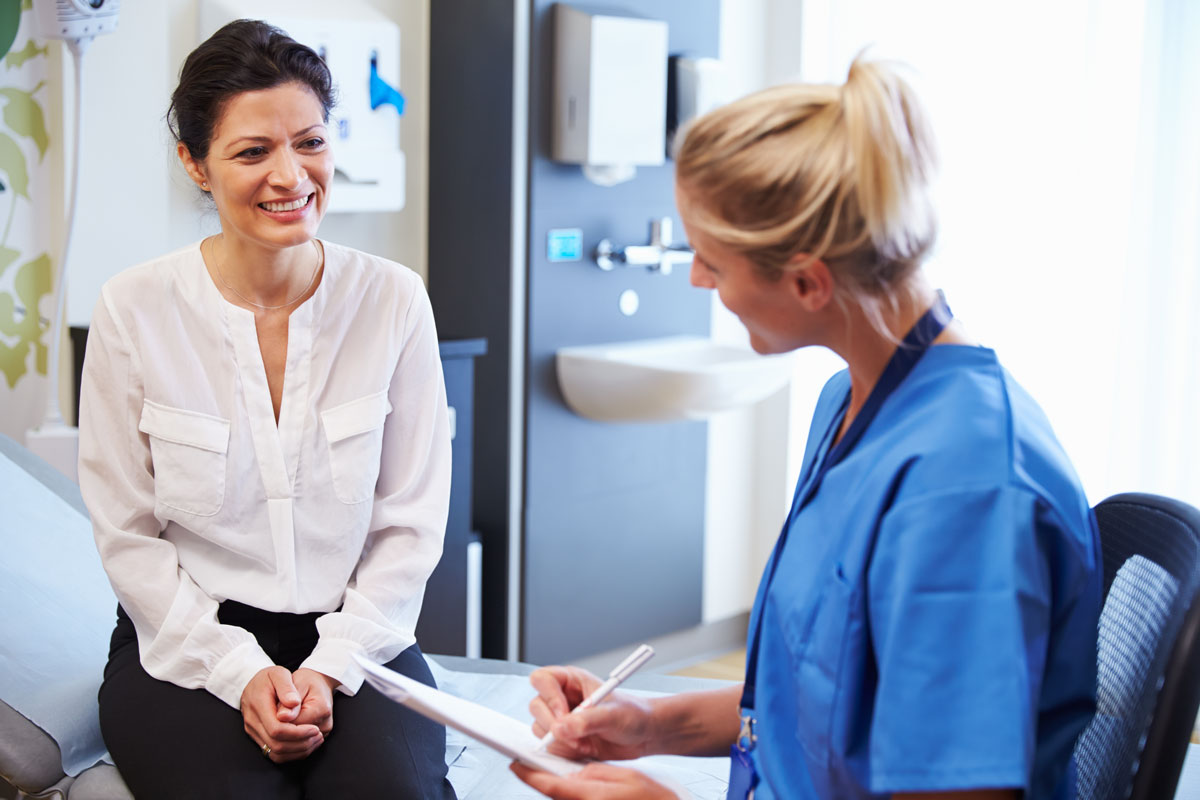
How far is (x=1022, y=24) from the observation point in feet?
8.98

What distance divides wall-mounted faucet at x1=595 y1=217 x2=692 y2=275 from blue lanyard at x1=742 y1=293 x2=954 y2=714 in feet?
5.79

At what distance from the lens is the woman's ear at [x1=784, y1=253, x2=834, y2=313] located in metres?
0.94

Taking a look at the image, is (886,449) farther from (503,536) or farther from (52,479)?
(503,536)

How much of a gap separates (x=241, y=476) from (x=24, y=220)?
111cm

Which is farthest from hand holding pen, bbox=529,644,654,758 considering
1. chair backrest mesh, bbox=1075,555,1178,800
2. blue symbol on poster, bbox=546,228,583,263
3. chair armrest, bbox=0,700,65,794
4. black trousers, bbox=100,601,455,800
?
blue symbol on poster, bbox=546,228,583,263

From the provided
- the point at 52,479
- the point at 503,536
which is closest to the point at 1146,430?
the point at 503,536

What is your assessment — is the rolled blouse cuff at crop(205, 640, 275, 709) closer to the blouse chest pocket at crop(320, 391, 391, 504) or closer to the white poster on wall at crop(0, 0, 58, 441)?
the blouse chest pocket at crop(320, 391, 391, 504)

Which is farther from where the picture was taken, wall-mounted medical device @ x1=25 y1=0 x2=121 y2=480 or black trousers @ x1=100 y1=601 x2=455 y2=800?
wall-mounted medical device @ x1=25 y1=0 x2=121 y2=480

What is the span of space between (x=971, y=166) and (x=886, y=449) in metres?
2.11

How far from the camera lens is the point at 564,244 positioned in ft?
9.18

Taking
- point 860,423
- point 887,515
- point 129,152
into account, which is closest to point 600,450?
point 129,152

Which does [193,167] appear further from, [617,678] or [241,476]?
[617,678]

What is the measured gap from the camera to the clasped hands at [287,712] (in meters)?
1.35

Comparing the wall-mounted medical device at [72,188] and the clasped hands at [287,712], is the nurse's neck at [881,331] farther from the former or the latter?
the wall-mounted medical device at [72,188]
